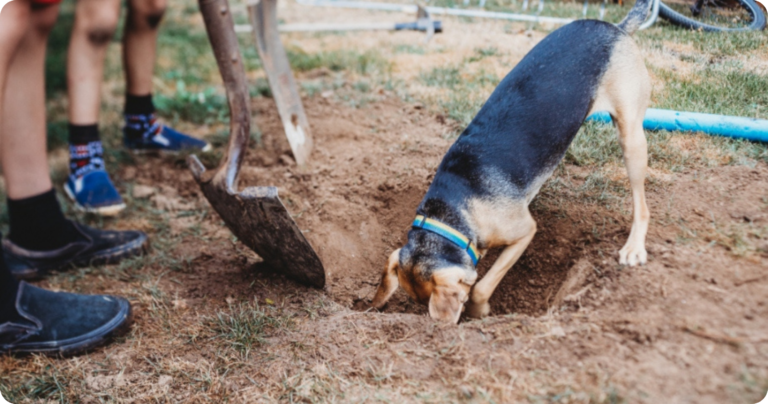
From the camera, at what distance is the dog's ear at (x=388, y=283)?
9.06 feet

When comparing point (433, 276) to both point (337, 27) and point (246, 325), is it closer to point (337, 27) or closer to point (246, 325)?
point (246, 325)

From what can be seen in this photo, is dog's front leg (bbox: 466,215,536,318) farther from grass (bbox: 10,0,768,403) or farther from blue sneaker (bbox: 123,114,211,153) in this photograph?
blue sneaker (bbox: 123,114,211,153)

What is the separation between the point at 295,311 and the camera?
280 cm

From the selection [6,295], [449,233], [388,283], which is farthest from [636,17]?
[6,295]

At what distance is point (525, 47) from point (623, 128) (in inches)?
42.6

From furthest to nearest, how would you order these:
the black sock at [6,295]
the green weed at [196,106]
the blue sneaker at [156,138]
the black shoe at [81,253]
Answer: the green weed at [196,106]
the blue sneaker at [156,138]
the black shoe at [81,253]
the black sock at [6,295]

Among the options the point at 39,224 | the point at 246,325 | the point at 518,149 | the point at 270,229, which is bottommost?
the point at 246,325

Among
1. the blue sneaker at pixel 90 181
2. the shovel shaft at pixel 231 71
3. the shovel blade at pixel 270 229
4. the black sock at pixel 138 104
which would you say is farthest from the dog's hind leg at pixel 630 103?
the black sock at pixel 138 104

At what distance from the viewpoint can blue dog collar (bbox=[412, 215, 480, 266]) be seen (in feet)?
8.98

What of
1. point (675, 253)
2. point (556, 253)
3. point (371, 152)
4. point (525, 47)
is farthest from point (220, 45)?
point (675, 253)

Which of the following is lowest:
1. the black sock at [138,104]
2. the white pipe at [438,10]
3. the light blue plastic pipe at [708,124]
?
the black sock at [138,104]

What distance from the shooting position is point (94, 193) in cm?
408

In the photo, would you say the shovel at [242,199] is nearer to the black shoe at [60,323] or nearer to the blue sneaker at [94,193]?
the black shoe at [60,323]

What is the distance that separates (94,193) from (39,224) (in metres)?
0.76
